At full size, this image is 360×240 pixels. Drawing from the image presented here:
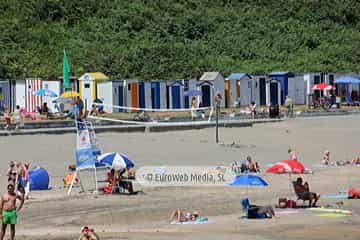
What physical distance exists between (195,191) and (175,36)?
132ft

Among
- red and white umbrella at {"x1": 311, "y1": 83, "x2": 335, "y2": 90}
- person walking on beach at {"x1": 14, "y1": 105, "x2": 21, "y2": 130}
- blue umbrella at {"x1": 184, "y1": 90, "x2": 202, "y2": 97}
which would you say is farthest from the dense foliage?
person walking on beach at {"x1": 14, "y1": 105, "x2": 21, "y2": 130}

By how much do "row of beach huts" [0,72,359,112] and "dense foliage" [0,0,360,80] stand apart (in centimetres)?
410

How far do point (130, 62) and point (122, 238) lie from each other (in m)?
39.3

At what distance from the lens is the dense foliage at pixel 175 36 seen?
56625mm

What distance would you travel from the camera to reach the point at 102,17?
65375 millimetres

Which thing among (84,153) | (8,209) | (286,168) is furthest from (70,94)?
(8,209)

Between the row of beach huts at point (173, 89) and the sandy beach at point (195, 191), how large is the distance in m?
9.43

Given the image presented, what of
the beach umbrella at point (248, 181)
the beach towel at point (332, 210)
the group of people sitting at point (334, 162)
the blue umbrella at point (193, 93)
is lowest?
the beach towel at point (332, 210)

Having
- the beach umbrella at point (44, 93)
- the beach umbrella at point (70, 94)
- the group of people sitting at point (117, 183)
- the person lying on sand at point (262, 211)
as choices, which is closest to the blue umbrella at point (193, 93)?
the beach umbrella at point (70, 94)

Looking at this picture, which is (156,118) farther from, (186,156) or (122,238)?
(122,238)

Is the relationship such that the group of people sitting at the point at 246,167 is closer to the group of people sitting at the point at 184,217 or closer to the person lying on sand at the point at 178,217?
the group of people sitting at the point at 184,217

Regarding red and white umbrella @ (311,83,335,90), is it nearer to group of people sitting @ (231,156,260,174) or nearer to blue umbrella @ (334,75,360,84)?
blue umbrella @ (334,75,360,84)

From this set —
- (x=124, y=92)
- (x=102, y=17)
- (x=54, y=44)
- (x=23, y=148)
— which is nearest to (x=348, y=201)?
(x=23, y=148)

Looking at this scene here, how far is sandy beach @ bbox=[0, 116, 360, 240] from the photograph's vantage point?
1909cm
